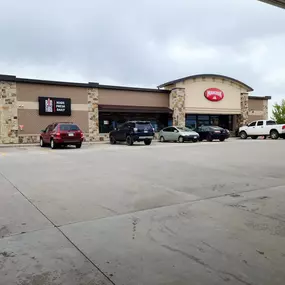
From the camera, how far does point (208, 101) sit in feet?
107

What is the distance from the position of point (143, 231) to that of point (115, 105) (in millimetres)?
24480

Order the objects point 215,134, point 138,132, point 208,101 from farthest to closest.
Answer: point 208,101 < point 215,134 < point 138,132

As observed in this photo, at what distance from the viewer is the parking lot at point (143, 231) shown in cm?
277

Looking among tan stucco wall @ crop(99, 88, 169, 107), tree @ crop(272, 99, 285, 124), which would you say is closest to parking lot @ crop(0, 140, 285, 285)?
tan stucco wall @ crop(99, 88, 169, 107)

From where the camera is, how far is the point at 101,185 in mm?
6715

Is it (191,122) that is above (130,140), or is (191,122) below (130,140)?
above

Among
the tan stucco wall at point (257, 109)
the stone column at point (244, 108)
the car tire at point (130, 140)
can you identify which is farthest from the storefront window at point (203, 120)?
the car tire at point (130, 140)

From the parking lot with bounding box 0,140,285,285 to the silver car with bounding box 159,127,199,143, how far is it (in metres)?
17.0

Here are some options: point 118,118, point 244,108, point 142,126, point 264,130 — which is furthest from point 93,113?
point 244,108

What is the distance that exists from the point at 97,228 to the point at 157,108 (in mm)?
26356

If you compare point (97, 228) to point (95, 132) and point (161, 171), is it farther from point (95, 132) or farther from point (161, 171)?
point (95, 132)

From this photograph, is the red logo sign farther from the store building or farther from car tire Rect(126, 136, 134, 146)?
car tire Rect(126, 136, 134, 146)

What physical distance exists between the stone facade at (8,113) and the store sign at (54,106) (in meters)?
2.03

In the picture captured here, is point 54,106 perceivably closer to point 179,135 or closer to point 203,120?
point 179,135
